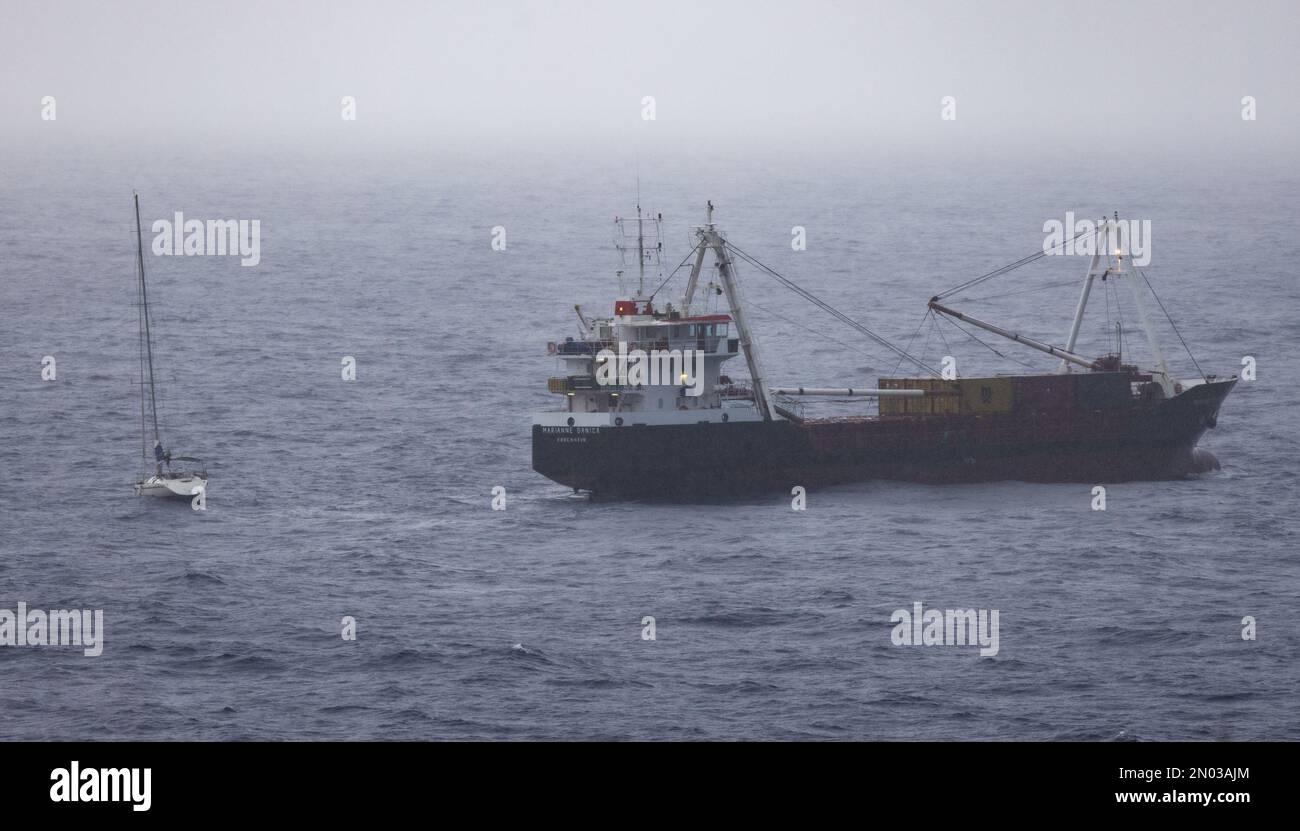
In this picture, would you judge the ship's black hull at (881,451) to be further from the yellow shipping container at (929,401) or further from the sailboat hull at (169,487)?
the sailboat hull at (169,487)

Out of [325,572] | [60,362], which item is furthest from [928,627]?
[60,362]

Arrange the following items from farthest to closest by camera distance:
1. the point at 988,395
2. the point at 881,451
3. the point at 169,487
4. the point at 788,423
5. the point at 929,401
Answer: the point at 929,401 → the point at 988,395 → the point at 881,451 → the point at 788,423 → the point at 169,487

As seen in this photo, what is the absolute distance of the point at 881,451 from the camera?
307 ft

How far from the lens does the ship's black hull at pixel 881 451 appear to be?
89.4m

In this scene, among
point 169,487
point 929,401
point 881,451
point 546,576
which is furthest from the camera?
point 929,401

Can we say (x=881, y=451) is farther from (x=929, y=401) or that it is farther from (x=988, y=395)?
(x=988, y=395)

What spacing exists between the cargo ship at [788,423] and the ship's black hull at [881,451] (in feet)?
0.20

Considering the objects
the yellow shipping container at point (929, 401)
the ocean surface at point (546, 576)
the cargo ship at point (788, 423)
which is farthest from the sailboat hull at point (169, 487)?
the yellow shipping container at point (929, 401)

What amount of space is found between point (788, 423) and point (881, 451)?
499cm

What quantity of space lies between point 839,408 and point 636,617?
1679 inches

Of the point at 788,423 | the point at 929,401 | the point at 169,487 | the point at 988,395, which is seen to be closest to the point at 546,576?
the point at 788,423

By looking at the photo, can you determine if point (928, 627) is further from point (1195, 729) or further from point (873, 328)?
point (873, 328)

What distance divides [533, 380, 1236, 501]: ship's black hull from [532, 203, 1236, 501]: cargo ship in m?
0.06

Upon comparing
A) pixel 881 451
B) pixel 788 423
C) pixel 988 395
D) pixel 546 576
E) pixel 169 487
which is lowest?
pixel 546 576
